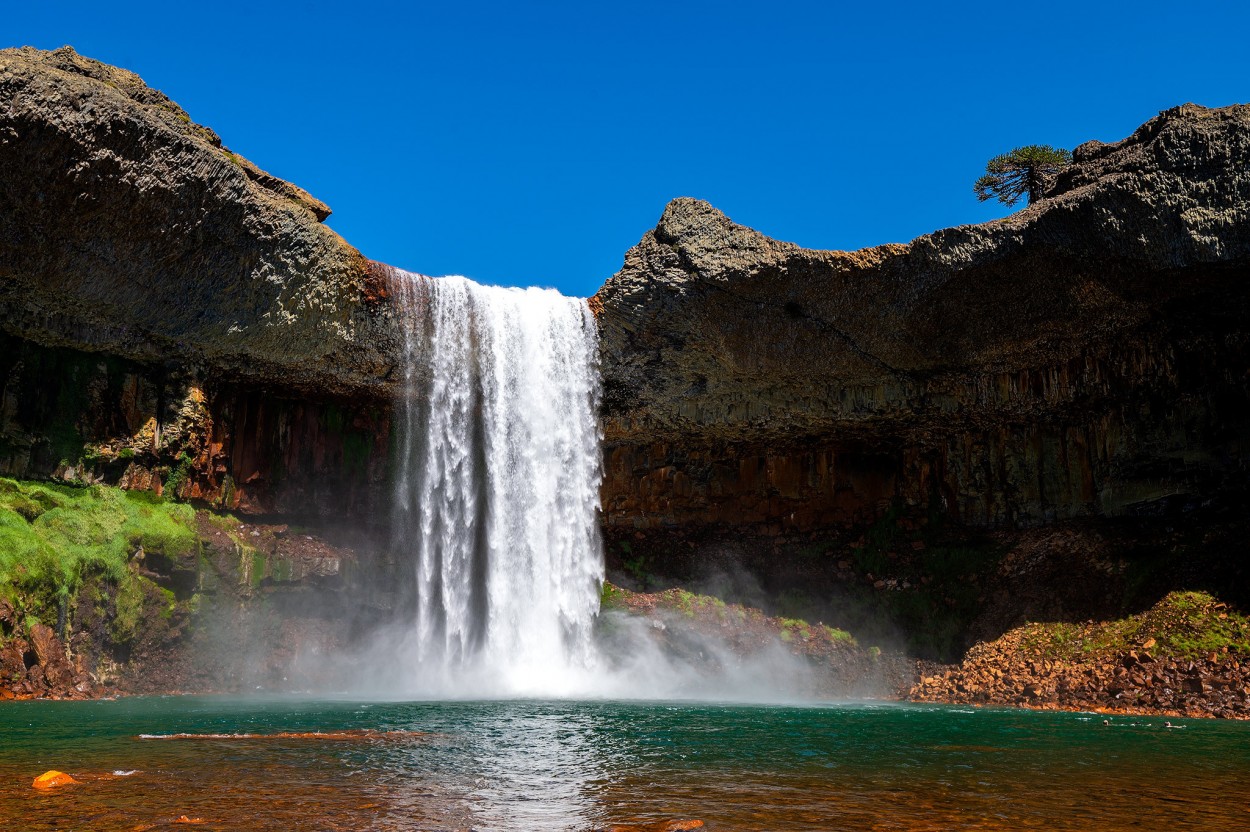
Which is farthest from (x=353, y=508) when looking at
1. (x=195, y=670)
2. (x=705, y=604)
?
(x=705, y=604)

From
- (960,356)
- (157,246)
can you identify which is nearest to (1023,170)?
(960,356)

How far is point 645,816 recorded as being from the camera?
627 centimetres

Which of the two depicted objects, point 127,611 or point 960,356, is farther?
point 960,356

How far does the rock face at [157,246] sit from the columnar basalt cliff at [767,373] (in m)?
0.06

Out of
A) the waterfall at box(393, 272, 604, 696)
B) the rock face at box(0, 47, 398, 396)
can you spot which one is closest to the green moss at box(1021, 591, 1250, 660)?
the waterfall at box(393, 272, 604, 696)

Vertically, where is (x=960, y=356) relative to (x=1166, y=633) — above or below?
above

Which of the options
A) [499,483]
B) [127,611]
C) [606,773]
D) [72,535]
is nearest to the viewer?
[606,773]

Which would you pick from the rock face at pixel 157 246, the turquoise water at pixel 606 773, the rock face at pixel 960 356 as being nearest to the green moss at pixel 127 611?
the rock face at pixel 157 246

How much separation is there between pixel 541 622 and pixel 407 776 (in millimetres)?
16905

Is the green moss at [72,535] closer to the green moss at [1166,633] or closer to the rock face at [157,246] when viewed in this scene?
the rock face at [157,246]

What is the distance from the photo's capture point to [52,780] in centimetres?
710

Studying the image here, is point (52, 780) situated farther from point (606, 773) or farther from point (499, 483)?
point (499, 483)

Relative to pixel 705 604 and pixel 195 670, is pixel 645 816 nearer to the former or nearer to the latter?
pixel 195 670

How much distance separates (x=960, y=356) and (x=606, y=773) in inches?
755
